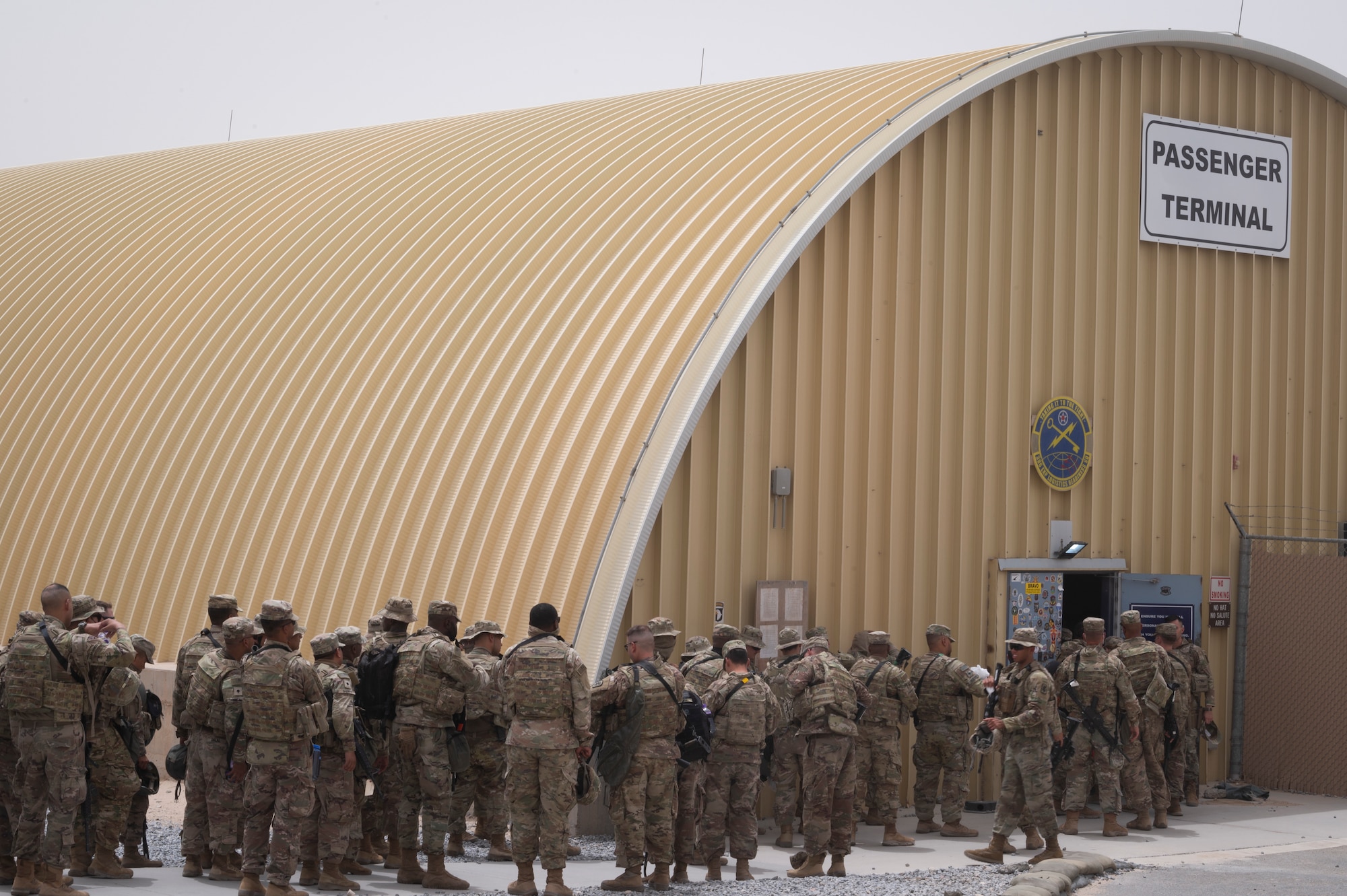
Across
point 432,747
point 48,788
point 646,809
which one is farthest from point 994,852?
point 48,788

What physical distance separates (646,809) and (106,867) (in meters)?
3.46

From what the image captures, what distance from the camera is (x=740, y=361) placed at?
13742mm

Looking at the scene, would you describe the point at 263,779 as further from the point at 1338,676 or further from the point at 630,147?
the point at 1338,676

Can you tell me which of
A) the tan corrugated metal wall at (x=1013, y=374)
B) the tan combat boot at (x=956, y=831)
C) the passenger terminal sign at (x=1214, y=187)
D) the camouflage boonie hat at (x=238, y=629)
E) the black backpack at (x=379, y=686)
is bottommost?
the tan combat boot at (x=956, y=831)

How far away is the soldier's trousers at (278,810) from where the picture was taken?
9719 mm

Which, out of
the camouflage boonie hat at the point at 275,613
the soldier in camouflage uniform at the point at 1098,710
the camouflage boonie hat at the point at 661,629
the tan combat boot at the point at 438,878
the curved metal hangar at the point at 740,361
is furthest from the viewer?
the curved metal hangar at the point at 740,361

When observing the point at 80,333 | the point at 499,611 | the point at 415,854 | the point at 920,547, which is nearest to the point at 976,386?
the point at 920,547

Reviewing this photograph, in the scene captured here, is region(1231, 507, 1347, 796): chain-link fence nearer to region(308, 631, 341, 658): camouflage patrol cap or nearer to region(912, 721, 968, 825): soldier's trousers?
region(912, 721, 968, 825): soldier's trousers

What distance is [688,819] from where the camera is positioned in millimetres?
11062

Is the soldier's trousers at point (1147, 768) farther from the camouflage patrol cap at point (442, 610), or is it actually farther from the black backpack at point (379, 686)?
the black backpack at point (379, 686)

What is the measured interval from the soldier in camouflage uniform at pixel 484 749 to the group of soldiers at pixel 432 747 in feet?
0.06

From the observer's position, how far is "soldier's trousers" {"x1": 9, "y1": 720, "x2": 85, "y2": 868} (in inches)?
382

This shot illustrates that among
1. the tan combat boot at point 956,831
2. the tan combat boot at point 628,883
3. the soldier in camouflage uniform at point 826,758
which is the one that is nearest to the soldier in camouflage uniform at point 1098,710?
the tan combat boot at point 956,831

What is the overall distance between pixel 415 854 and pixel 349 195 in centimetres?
1064
